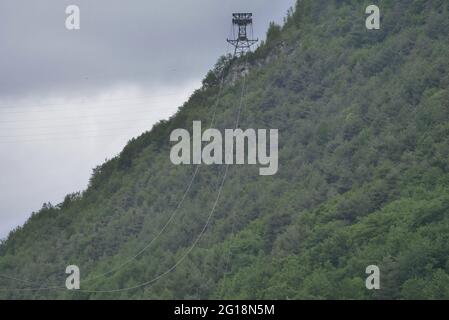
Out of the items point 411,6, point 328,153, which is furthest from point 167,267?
point 411,6

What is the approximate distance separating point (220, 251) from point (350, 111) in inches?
624

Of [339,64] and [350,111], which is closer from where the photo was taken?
[350,111]

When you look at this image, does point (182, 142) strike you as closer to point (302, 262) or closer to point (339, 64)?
point (339, 64)

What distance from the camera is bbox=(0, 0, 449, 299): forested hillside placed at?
90.2m

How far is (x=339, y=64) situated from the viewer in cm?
12188

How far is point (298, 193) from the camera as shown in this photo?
10494 centimetres

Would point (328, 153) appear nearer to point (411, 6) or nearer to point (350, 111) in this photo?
point (350, 111)

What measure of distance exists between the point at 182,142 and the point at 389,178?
88.9 feet

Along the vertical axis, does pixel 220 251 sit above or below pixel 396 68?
below

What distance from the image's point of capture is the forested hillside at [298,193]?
9025 centimetres
